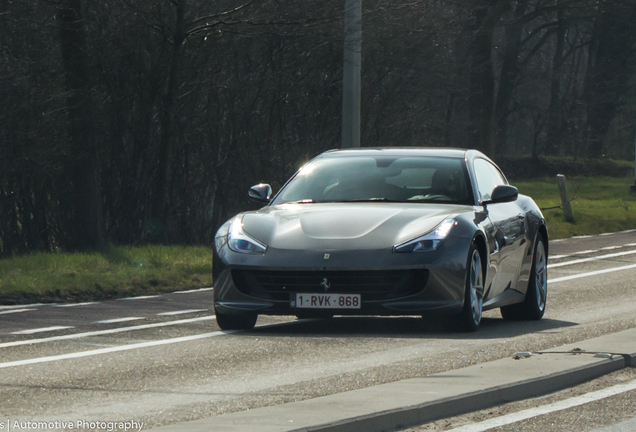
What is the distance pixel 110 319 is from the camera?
11547 mm

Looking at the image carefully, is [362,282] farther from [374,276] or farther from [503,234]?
[503,234]

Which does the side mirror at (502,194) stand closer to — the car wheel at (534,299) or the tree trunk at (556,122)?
the car wheel at (534,299)

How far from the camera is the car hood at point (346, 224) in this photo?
990 centimetres

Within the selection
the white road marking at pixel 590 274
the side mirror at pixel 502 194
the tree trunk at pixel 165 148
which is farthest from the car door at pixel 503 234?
the tree trunk at pixel 165 148

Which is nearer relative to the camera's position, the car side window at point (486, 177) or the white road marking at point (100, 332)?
the white road marking at point (100, 332)

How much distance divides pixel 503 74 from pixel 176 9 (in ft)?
117

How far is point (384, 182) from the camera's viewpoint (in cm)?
1115

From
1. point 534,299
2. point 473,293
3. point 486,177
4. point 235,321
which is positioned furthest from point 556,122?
point 235,321

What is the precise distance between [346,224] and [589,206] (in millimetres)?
23683

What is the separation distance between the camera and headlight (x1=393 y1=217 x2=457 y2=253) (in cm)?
986

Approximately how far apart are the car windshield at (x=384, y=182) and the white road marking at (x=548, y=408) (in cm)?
350

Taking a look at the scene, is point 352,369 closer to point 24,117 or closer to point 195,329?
point 195,329

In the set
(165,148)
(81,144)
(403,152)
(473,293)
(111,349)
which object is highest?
(403,152)

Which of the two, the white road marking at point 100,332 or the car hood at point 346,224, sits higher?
the car hood at point 346,224
